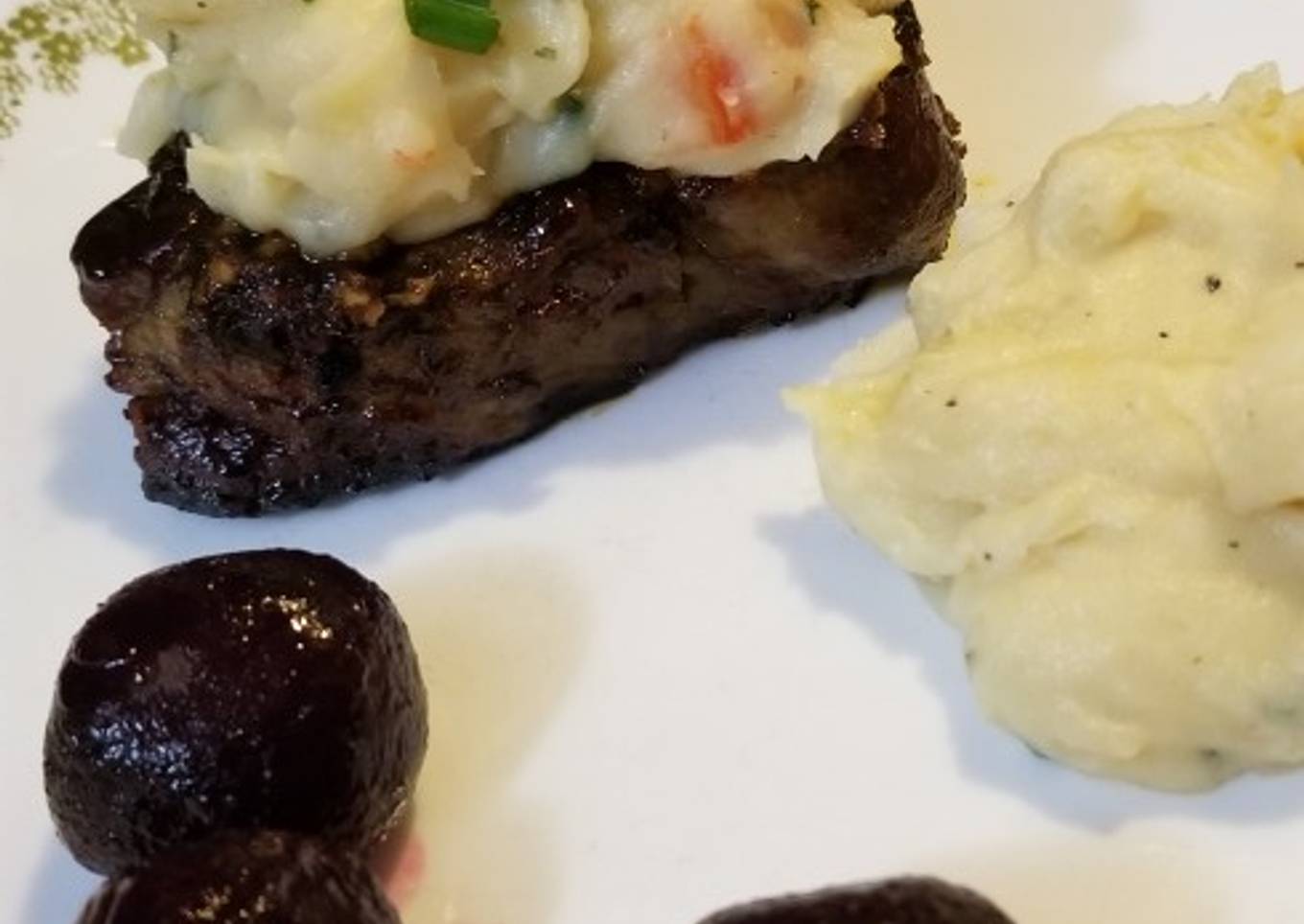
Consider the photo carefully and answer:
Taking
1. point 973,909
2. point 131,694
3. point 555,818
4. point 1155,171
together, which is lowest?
point 555,818

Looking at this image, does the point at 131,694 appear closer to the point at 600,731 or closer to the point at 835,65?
the point at 600,731

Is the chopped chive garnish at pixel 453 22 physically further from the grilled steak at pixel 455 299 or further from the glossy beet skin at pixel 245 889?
the glossy beet skin at pixel 245 889

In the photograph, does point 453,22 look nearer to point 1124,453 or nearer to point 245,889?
point 1124,453

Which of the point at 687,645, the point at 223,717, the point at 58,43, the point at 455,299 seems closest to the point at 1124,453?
the point at 687,645

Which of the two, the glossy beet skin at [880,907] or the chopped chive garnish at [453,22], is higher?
the chopped chive garnish at [453,22]

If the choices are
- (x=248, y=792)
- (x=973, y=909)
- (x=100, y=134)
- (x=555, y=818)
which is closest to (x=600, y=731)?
(x=555, y=818)

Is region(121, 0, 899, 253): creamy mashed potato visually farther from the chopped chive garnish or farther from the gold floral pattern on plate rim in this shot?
the gold floral pattern on plate rim

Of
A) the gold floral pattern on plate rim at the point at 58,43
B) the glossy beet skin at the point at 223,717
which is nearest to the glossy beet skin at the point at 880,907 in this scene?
the glossy beet skin at the point at 223,717
